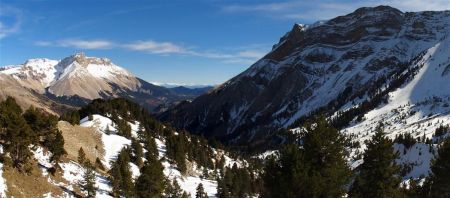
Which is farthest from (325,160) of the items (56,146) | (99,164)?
(99,164)

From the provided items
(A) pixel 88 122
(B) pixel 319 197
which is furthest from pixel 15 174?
(A) pixel 88 122

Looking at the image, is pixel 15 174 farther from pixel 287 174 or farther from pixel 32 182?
pixel 287 174

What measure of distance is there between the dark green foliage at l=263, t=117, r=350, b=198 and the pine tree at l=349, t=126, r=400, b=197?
1.93 m

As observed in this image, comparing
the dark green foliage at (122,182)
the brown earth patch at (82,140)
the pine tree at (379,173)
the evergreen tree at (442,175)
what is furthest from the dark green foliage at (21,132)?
the evergreen tree at (442,175)

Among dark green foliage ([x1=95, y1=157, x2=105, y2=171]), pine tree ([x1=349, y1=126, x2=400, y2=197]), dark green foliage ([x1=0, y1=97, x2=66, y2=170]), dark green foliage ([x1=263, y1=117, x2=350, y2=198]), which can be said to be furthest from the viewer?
dark green foliage ([x1=95, y1=157, x2=105, y2=171])

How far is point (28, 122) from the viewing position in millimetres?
73750

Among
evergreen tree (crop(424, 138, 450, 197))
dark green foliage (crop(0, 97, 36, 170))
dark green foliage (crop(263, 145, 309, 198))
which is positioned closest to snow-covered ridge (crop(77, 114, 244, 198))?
dark green foliage (crop(0, 97, 36, 170))

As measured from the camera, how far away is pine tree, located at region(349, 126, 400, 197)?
39062 mm

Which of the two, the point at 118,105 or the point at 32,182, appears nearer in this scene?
the point at 32,182

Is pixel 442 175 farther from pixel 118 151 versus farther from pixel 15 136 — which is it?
pixel 118 151

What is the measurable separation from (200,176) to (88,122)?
41.1 metres

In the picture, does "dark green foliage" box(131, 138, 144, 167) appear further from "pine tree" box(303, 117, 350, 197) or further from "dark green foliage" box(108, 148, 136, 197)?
"pine tree" box(303, 117, 350, 197)

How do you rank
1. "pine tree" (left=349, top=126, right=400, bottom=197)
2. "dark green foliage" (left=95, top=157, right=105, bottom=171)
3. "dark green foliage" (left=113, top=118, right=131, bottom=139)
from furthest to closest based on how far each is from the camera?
"dark green foliage" (left=113, top=118, right=131, bottom=139) < "dark green foliage" (left=95, top=157, right=105, bottom=171) < "pine tree" (left=349, top=126, right=400, bottom=197)

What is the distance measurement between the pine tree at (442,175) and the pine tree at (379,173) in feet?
24.1
